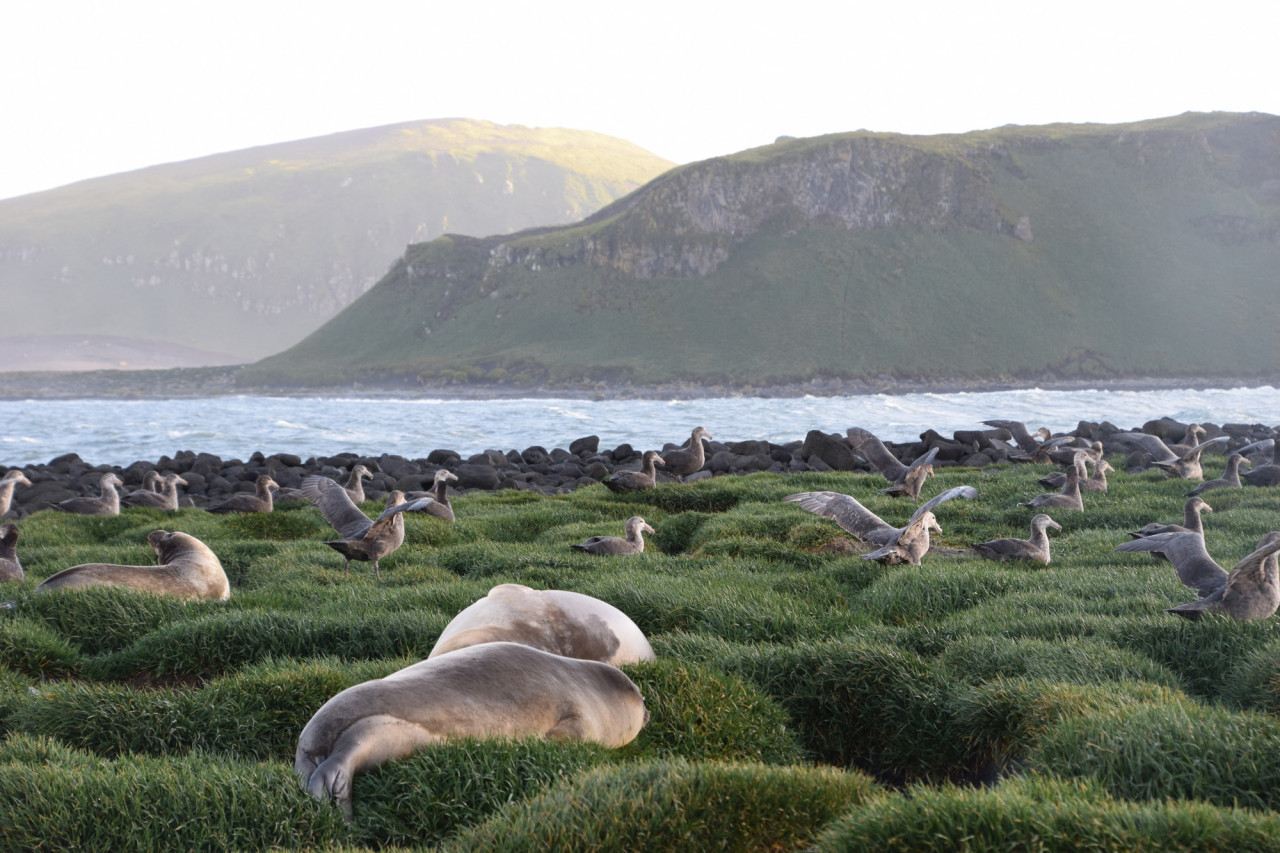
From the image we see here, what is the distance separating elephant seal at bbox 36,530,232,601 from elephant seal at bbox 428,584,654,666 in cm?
392

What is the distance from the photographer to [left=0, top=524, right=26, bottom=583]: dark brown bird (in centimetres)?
1069

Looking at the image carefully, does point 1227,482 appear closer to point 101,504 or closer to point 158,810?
point 158,810

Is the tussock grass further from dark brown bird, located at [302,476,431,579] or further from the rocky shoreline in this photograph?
the rocky shoreline

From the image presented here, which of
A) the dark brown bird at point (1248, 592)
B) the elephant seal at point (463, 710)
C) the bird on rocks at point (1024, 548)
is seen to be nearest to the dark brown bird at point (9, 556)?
the elephant seal at point (463, 710)

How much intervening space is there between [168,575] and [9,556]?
9.89 feet

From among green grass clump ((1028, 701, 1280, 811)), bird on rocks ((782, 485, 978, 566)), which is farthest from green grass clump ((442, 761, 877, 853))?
bird on rocks ((782, 485, 978, 566))

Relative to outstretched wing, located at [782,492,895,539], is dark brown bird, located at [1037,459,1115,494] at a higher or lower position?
lower

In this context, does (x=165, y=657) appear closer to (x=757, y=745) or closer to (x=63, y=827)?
(x=63, y=827)

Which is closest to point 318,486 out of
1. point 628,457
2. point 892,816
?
point 892,816

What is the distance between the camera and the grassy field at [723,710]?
4145mm

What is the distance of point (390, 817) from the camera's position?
4570 millimetres

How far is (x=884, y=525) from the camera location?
1174 cm

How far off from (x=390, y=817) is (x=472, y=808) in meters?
0.41

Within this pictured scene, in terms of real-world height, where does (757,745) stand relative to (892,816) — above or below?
below
